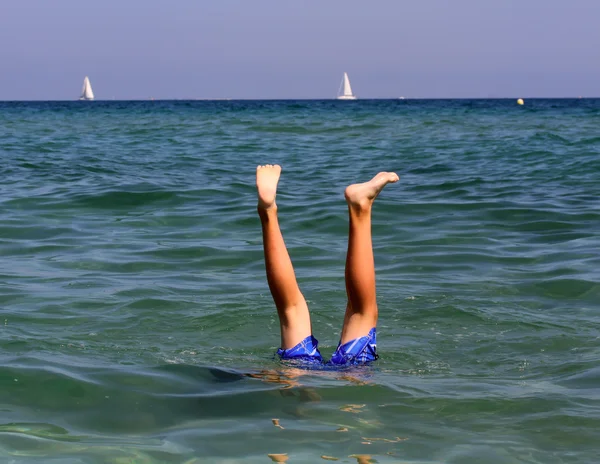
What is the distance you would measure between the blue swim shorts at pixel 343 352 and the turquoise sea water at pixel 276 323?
0.10 meters

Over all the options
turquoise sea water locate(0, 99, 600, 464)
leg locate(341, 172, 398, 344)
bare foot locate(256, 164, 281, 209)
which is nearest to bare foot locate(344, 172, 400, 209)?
leg locate(341, 172, 398, 344)

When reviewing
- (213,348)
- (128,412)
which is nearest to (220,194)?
(213,348)

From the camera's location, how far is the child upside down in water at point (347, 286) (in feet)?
→ 15.4

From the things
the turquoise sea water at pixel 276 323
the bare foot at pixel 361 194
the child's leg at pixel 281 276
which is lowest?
the turquoise sea water at pixel 276 323

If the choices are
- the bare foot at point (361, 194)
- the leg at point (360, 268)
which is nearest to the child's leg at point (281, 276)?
the leg at point (360, 268)

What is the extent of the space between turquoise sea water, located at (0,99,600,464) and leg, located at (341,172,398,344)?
0.27 metres

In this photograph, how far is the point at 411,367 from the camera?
500cm

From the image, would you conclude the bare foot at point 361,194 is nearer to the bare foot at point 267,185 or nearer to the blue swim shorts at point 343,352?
the bare foot at point 267,185

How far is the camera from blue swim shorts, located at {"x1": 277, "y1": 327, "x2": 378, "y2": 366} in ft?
15.6

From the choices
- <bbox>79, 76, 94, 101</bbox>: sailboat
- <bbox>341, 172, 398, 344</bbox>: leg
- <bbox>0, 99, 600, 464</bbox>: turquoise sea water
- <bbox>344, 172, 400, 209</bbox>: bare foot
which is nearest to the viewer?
<bbox>0, 99, 600, 464</bbox>: turquoise sea water

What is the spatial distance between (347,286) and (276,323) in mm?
1547

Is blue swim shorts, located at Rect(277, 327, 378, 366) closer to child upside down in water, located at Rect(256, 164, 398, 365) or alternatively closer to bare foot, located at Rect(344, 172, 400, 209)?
child upside down in water, located at Rect(256, 164, 398, 365)

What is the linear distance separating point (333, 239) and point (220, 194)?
10.5 ft

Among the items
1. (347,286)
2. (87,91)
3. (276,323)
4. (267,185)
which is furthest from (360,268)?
(87,91)
